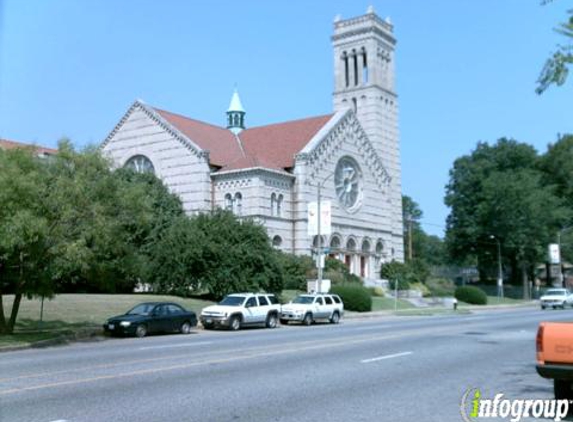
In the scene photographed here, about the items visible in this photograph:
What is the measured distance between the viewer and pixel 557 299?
50.5 metres

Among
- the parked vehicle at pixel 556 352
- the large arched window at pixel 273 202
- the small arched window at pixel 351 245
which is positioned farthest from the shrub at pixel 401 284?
the parked vehicle at pixel 556 352

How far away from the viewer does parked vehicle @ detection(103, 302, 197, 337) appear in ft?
81.3

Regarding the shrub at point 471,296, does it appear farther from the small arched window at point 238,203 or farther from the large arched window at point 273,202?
the small arched window at point 238,203

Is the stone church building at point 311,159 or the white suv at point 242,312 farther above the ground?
the stone church building at point 311,159

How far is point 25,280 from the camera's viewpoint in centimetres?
2278

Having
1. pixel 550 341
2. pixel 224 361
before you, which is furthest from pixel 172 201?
pixel 550 341

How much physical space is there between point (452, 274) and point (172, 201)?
65282 millimetres

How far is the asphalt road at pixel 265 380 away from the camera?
920 centimetres

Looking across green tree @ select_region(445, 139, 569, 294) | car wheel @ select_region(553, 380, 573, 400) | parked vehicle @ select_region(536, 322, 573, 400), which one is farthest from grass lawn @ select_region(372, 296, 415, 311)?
parked vehicle @ select_region(536, 322, 573, 400)

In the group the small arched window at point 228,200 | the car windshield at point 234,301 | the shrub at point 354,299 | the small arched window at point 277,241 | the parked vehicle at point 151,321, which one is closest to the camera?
the parked vehicle at point 151,321

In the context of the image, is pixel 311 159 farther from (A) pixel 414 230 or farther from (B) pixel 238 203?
(A) pixel 414 230

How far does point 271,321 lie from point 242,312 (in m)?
2.20

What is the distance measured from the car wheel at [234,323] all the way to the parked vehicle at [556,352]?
67.1 feet

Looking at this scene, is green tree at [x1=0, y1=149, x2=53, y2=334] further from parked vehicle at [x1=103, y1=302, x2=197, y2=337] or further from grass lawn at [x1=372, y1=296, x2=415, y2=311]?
grass lawn at [x1=372, y1=296, x2=415, y2=311]
